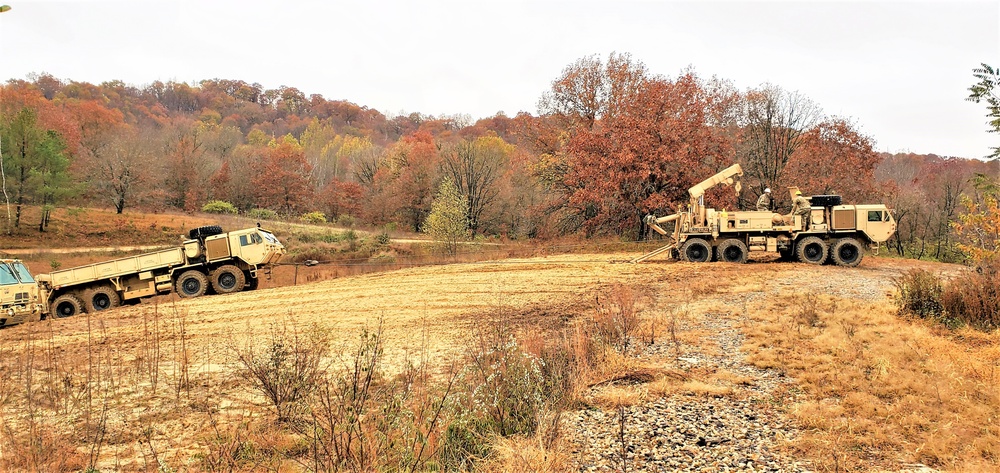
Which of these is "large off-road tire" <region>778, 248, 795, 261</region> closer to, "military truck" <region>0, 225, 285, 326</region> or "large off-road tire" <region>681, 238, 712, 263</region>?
"large off-road tire" <region>681, 238, 712, 263</region>

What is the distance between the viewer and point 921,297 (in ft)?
35.7

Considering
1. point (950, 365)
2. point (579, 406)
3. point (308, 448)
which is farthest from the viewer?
point (950, 365)

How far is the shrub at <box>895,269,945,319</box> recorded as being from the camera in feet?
34.8

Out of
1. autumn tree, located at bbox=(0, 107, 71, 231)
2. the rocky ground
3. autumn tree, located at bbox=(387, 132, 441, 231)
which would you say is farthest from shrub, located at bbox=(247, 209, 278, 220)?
the rocky ground

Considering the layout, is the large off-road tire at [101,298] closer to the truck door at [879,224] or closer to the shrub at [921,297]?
the shrub at [921,297]

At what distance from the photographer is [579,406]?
283 inches

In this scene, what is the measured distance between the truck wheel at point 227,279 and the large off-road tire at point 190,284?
1.22 ft

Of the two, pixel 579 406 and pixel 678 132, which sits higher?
pixel 678 132

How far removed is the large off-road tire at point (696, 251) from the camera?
20.6 metres

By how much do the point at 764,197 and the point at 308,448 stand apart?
1836cm

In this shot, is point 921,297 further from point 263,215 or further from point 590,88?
point 263,215

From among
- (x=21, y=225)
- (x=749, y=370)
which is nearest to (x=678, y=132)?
(x=749, y=370)

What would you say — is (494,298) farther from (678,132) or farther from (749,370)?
(678,132)

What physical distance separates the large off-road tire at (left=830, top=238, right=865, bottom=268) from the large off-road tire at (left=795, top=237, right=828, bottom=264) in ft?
1.07
